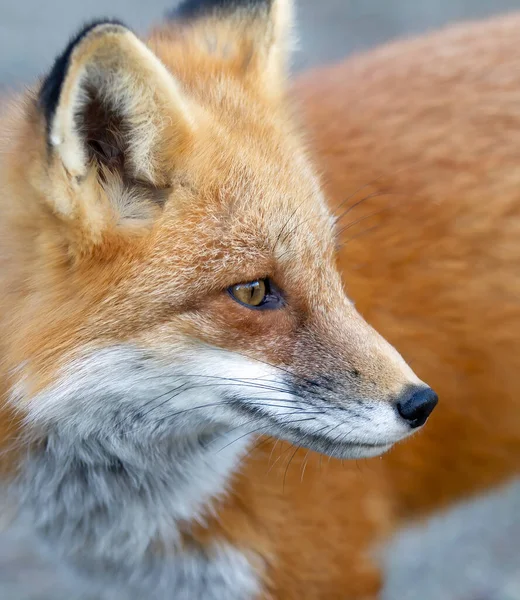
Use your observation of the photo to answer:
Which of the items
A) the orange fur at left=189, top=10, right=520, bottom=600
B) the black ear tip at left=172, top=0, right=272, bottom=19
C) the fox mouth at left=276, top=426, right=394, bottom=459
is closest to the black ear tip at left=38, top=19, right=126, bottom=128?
the black ear tip at left=172, top=0, right=272, bottom=19

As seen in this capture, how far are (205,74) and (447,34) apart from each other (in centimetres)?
116

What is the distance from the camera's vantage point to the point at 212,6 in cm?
195

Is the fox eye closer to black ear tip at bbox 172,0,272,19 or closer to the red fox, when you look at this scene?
the red fox

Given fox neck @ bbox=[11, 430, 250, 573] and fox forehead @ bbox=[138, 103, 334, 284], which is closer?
fox forehead @ bbox=[138, 103, 334, 284]

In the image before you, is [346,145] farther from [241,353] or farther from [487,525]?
[487,525]

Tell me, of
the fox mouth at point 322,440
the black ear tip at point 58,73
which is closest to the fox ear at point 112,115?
the black ear tip at point 58,73

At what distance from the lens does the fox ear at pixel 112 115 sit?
1.27 m

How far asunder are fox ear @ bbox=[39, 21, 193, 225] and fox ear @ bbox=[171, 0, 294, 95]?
1.35 feet

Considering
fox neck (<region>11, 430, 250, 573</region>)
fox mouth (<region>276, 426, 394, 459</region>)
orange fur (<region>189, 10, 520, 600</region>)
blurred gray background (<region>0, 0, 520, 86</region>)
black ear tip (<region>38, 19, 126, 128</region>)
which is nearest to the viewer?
black ear tip (<region>38, 19, 126, 128</region>)

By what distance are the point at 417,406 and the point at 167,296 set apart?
1.85 ft

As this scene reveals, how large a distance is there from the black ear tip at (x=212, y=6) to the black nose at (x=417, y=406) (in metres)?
1.09

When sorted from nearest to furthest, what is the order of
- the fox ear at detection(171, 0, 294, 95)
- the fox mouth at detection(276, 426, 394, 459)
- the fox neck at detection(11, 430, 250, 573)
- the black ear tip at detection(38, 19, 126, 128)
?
the black ear tip at detection(38, 19, 126, 128), the fox mouth at detection(276, 426, 394, 459), the fox neck at detection(11, 430, 250, 573), the fox ear at detection(171, 0, 294, 95)

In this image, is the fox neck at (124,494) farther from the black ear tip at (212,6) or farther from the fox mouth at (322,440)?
the black ear tip at (212,6)

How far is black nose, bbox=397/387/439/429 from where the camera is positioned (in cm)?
146
